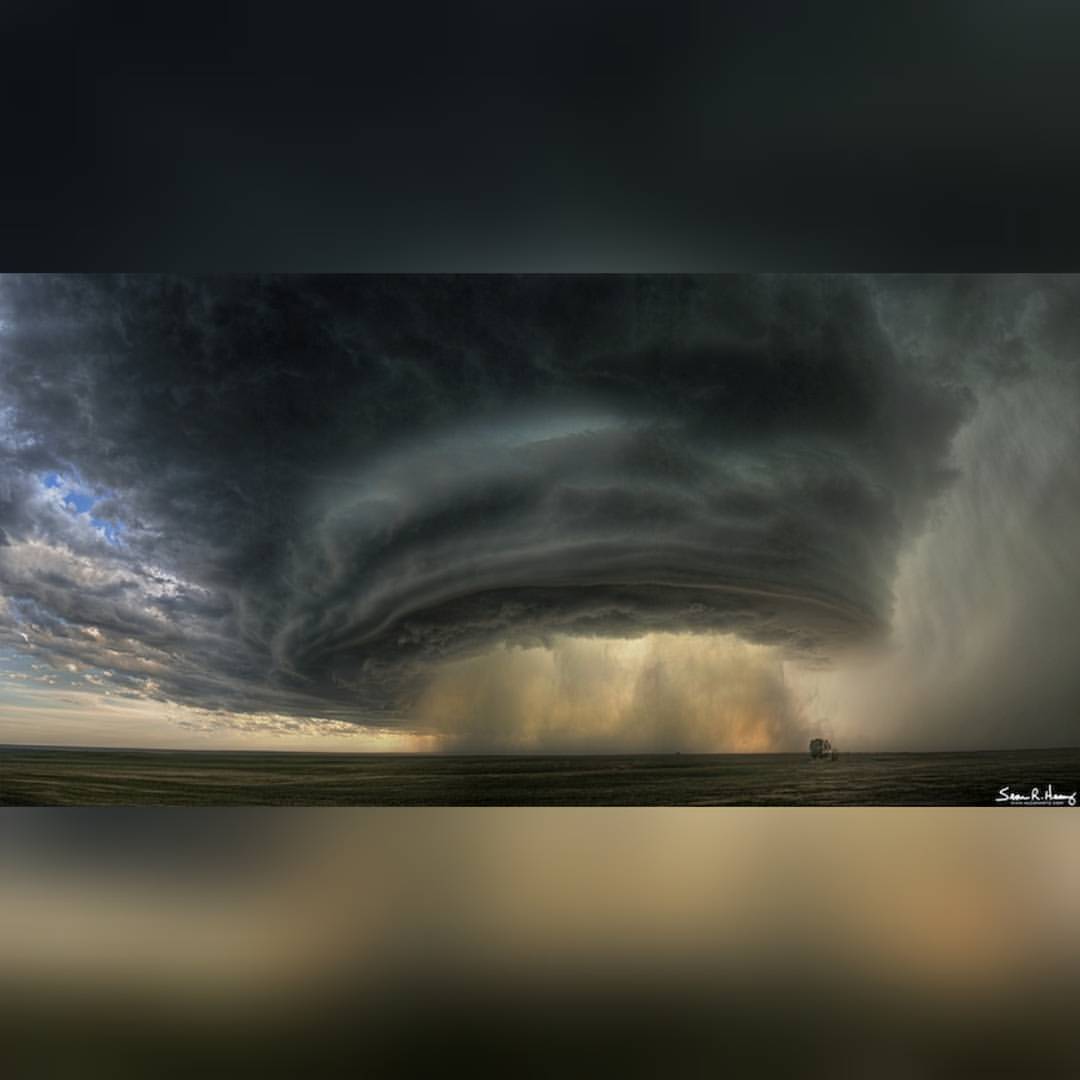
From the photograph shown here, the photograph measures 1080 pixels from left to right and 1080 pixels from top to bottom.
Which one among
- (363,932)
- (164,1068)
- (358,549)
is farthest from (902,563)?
(164,1068)

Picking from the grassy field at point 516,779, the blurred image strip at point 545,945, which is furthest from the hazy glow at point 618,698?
the blurred image strip at point 545,945

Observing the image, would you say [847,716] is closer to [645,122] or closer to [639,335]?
[639,335]

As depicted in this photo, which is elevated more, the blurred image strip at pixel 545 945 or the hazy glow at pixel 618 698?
the hazy glow at pixel 618 698

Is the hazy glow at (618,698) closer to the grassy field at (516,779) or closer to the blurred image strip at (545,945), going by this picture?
the grassy field at (516,779)

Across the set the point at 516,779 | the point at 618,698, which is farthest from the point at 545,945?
the point at 618,698

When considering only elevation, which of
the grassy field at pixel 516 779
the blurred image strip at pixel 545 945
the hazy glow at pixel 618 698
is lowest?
the blurred image strip at pixel 545 945

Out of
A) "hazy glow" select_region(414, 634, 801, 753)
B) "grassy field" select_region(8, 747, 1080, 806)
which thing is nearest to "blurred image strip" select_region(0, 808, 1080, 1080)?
"grassy field" select_region(8, 747, 1080, 806)

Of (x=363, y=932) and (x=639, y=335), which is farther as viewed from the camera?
(x=639, y=335)
